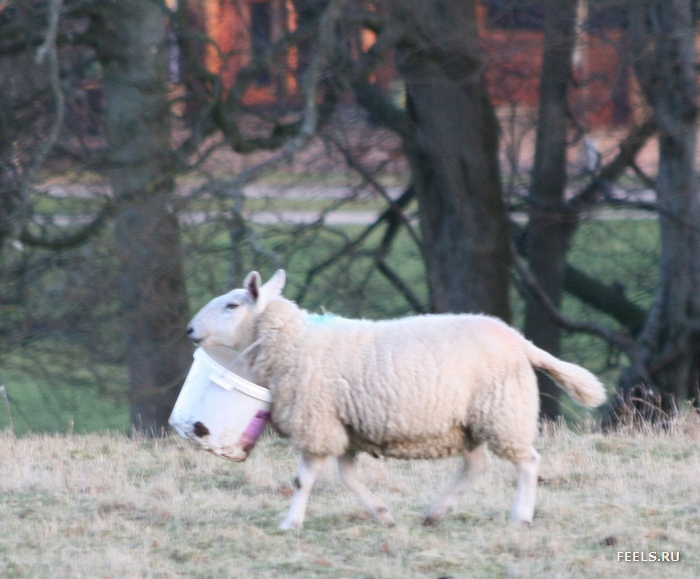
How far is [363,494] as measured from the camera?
5.50 m

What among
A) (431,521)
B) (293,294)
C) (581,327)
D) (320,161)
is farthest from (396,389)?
(293,294)

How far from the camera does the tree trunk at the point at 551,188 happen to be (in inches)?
432

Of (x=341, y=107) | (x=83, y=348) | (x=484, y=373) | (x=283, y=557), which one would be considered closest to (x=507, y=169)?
(x=341, y=107)

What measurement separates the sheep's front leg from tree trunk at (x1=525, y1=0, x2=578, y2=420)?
5486mm

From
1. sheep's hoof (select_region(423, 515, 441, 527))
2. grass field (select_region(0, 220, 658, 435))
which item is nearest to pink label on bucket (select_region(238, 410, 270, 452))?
sheep's hoof (select_region(423, 515, 441, 527))

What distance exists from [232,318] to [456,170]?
5.90 m

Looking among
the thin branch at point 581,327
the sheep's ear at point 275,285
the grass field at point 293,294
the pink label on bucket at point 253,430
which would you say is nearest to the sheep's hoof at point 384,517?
the pink label on bucket at point 253,430

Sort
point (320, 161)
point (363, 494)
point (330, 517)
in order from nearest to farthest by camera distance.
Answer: point (363, 494)
point (330, 517)
point (320, 161)

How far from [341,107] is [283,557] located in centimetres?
788

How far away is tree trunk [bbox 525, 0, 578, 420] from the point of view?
1097 centimetres

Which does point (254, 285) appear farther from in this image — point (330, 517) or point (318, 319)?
point (330, 517)

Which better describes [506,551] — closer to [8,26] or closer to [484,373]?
[484,373]

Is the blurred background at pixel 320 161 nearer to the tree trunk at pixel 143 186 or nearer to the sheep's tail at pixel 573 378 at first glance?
the tree trunk at pixel 143 186

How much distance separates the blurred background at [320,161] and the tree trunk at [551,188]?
0.11 feet
